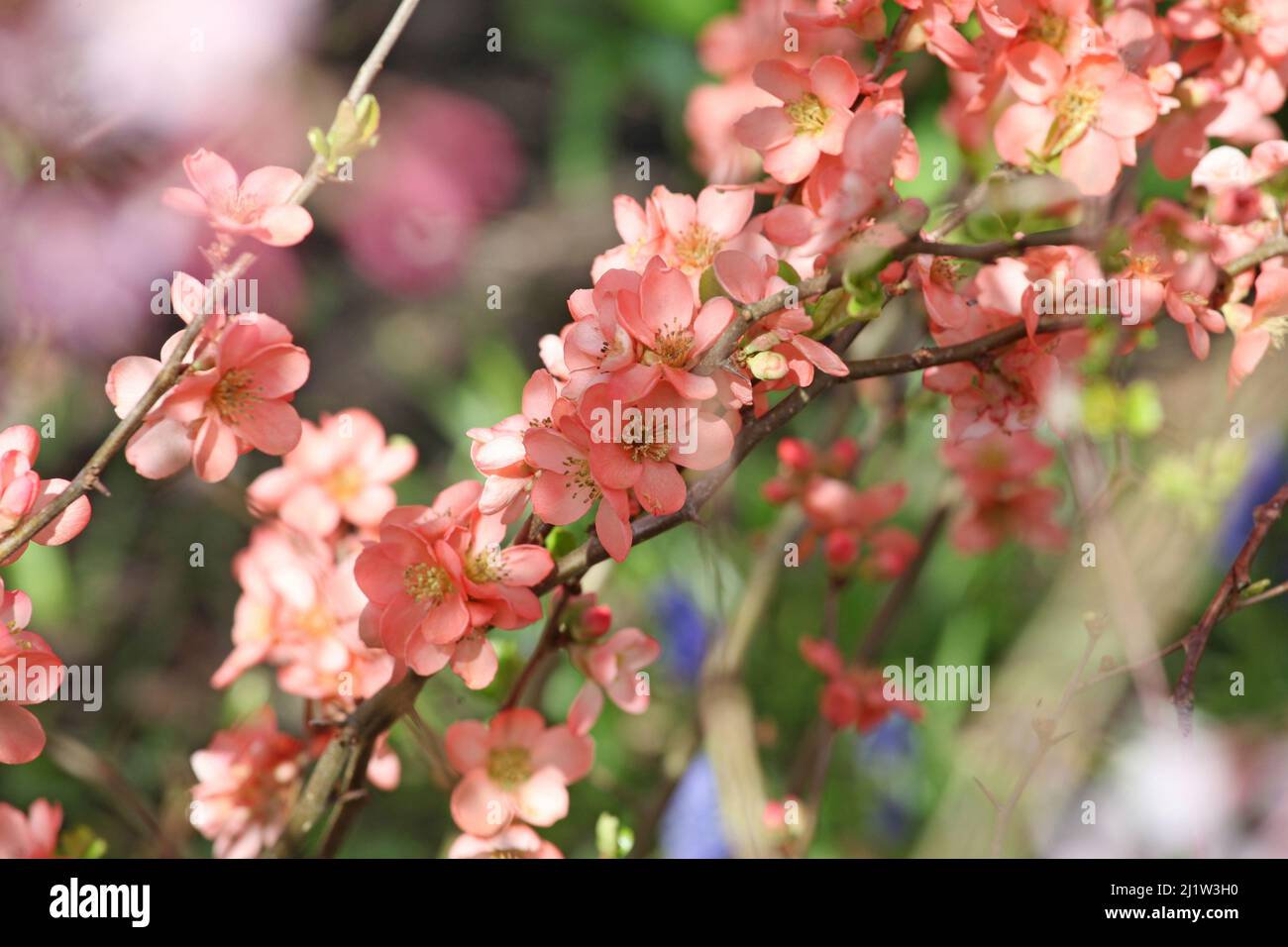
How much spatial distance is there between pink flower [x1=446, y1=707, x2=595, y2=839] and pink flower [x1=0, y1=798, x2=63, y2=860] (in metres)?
0.27

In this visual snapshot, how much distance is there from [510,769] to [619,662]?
10cm

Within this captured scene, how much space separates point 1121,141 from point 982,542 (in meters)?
0.53

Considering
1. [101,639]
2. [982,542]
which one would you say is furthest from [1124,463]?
[101,639]

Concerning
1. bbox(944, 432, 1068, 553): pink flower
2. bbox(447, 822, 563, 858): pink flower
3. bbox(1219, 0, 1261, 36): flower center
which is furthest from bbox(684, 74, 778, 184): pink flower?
bbox(447, 822, 563, 858): pink flower

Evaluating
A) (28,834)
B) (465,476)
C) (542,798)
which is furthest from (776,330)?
(465,476)

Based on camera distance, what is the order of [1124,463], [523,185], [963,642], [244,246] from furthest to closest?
[523,185] → [963,642] → [244,246] → [1124,463]

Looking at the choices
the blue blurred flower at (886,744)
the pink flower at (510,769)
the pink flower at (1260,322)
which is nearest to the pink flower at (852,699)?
the pink flower at (510,769)

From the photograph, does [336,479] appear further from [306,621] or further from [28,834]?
[28,834]

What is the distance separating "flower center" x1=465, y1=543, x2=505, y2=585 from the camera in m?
0.60

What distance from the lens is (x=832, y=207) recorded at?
0.61m

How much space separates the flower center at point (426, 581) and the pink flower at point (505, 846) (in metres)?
0.19

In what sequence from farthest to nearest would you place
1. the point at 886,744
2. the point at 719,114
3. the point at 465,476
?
the point at 465,476 < the point at 886,744 < the point at 719,114

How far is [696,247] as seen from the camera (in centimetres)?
66
